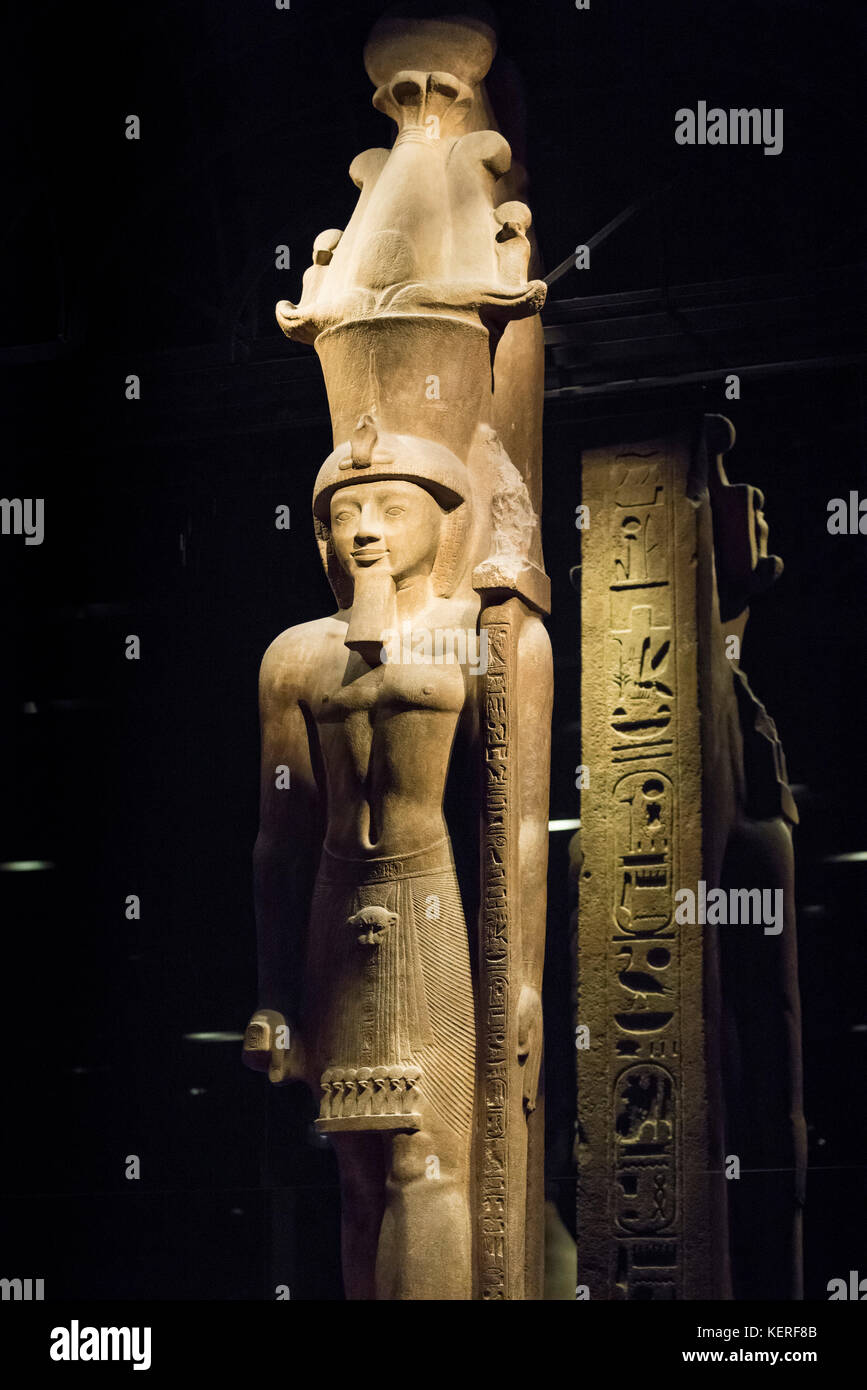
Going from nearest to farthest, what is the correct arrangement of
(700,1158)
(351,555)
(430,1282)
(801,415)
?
(430,1282) < (351,555) < (700,1158) < (801,415)

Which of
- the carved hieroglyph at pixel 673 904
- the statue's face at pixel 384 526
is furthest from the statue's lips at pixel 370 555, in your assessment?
the carved hieroglyph at pixel 673 904

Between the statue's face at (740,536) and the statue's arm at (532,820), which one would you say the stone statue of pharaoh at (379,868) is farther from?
the statue's face at (740,536)

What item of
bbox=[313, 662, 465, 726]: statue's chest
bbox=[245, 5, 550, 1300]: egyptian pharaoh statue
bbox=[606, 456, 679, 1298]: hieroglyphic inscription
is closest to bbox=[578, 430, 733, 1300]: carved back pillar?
bbox=[606, 456, 679, 1298]: hieroglyphic inscription

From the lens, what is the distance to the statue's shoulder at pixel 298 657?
7938mm

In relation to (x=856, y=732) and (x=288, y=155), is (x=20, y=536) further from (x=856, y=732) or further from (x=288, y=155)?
(x=856, y=732)

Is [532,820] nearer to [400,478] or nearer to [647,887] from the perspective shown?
[647,887]

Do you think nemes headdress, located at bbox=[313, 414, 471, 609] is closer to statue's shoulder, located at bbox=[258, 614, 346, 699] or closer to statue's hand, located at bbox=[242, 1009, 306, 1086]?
statue's shoulder, located at bbox=[258, 614, 346, 699]

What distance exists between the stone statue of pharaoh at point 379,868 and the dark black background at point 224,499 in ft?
4.52

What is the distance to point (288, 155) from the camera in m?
9.42

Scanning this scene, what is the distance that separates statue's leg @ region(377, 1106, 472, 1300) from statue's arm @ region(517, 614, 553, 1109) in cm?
38

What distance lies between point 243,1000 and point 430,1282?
7.65ft

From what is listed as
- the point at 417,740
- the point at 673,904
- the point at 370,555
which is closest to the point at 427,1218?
the point at 417,740

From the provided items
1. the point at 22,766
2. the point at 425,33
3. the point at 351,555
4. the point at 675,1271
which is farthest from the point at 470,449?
the point at 675,1271

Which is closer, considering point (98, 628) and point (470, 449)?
point (470, 449)
